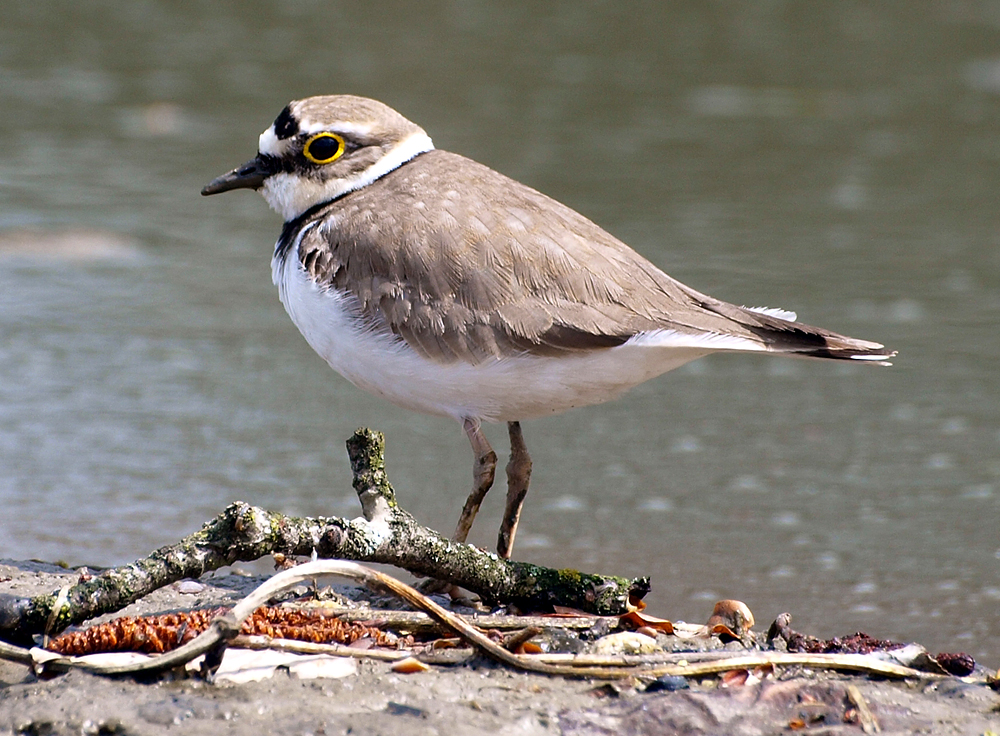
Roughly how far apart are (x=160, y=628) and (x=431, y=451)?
2270 mm

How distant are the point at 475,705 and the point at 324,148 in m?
2.28

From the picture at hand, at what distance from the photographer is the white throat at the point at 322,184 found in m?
4.57

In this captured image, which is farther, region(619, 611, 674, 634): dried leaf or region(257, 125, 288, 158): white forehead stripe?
region(257, 125, 288, 158): white forehead stripe

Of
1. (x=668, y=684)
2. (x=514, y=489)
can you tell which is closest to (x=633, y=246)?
(x=514, y=489)

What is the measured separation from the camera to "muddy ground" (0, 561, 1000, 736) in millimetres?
2799

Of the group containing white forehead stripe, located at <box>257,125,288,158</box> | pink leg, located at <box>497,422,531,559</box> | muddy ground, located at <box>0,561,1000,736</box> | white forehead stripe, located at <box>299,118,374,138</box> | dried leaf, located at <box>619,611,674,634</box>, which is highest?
white forehead stripe, located at <box>299,118,374,138</box>

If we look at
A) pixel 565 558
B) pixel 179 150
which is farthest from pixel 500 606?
pixel 179 150

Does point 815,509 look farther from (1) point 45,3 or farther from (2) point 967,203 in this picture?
(1) point 45,3

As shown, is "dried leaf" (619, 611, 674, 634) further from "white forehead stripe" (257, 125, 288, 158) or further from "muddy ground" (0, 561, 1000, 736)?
"white forehead stripe" (257, 125, 288, 158)

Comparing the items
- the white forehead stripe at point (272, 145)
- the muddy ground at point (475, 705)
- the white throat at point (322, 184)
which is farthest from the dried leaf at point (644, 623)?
the white forehead stripe at point (272, 145)

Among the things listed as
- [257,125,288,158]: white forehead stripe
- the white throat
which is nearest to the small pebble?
the white throat

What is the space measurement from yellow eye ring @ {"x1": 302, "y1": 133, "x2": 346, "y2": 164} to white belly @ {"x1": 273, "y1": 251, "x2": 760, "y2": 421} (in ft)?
1.70

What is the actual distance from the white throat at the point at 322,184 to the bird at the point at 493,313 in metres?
0.21

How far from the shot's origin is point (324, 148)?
455cm
